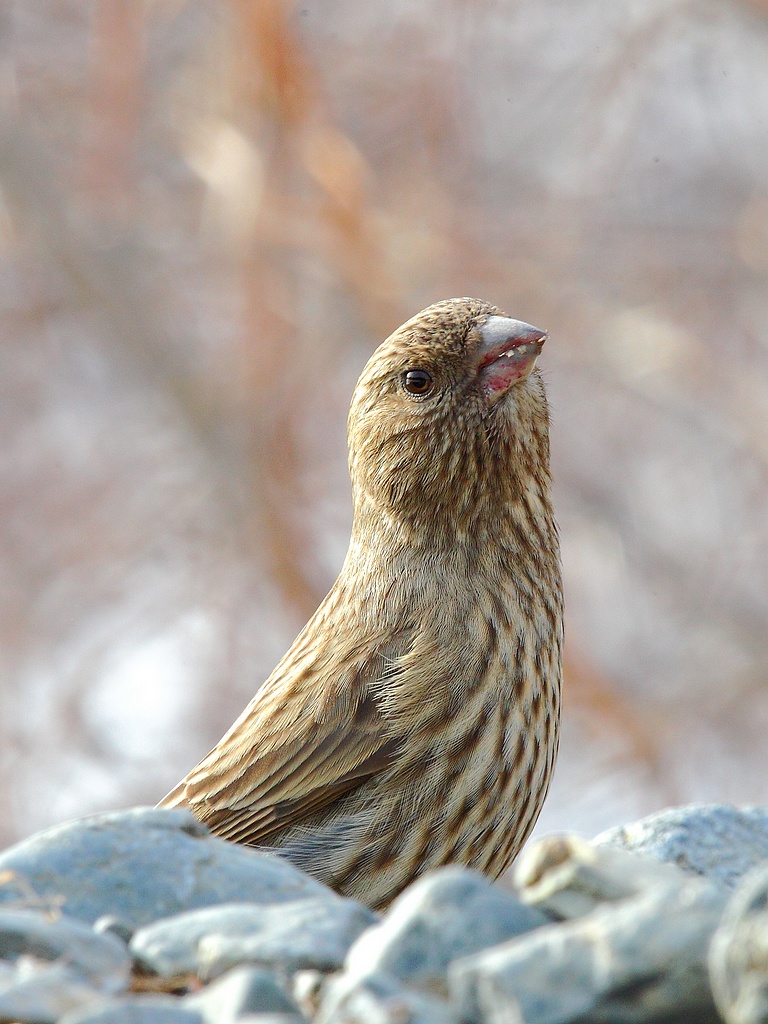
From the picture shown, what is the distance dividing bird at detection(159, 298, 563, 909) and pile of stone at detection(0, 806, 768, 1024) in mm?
1060

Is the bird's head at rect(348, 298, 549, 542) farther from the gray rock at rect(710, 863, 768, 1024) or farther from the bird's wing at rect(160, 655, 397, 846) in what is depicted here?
the gray rock at rect(710, 863, 768, 1024)

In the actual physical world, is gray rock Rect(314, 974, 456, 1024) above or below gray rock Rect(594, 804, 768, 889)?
below

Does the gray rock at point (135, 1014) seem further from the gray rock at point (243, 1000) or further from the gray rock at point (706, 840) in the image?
the gray rock at point (706, 840)

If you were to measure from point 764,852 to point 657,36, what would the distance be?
7.69 meters

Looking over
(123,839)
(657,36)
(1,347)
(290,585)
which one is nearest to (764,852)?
(123,839)

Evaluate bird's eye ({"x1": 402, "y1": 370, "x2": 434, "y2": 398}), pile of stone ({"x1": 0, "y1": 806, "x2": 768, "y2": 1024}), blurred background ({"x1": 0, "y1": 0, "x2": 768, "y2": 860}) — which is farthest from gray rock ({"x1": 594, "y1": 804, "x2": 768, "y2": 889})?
blurred background ({"x1": 0, "y1": 0, "x2": 768, "y2": 860})

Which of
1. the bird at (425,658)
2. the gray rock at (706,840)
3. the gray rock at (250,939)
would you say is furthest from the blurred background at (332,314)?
the gray rock at (250,939)

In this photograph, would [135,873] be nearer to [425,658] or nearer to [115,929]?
[115,929]

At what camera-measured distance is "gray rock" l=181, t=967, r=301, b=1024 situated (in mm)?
1897

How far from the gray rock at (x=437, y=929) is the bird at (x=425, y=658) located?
5.69 ft

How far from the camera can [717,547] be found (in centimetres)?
1009

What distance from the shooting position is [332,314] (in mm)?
10102

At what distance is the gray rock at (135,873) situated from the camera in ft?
8.39

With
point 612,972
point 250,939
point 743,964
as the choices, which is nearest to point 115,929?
point 250,939
